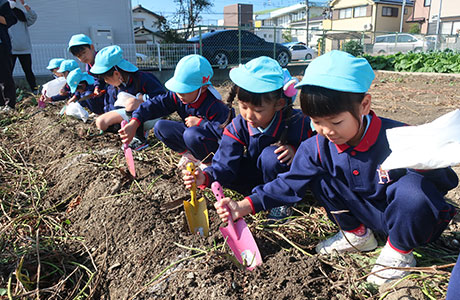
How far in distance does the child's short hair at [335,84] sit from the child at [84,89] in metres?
3.32

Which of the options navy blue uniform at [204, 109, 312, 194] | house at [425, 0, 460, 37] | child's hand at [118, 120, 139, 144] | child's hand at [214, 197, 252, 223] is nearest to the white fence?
child's hand at [118, 120, 139, 144]

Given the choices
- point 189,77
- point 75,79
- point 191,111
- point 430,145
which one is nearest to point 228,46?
point 75,79

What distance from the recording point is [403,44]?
18297mm

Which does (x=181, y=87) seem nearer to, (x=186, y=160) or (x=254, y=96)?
(x=186, y=160)

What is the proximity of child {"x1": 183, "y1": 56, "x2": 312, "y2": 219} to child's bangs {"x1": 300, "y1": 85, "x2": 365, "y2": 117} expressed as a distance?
39 cm

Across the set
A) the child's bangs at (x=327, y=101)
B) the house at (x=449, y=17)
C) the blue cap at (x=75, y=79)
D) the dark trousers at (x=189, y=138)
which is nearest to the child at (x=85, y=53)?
the blue cap at (x=75, y=79)

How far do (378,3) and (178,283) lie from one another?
39.9 metres

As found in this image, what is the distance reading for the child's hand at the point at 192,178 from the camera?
67.8 inches

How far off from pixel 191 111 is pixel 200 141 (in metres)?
0.35

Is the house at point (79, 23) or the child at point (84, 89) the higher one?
the house at point (79, 23)

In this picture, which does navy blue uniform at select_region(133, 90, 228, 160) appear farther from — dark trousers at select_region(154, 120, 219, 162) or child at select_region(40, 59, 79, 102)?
child at select_region(40, 59, 79, 102)

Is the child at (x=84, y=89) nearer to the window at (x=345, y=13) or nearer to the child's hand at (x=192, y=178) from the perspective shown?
the child's hand at (x=192, y=178)

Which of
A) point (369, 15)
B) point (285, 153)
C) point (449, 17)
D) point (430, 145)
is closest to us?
point (430, 145)

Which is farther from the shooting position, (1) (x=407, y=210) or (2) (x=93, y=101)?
(2) (x=93, y=101)
